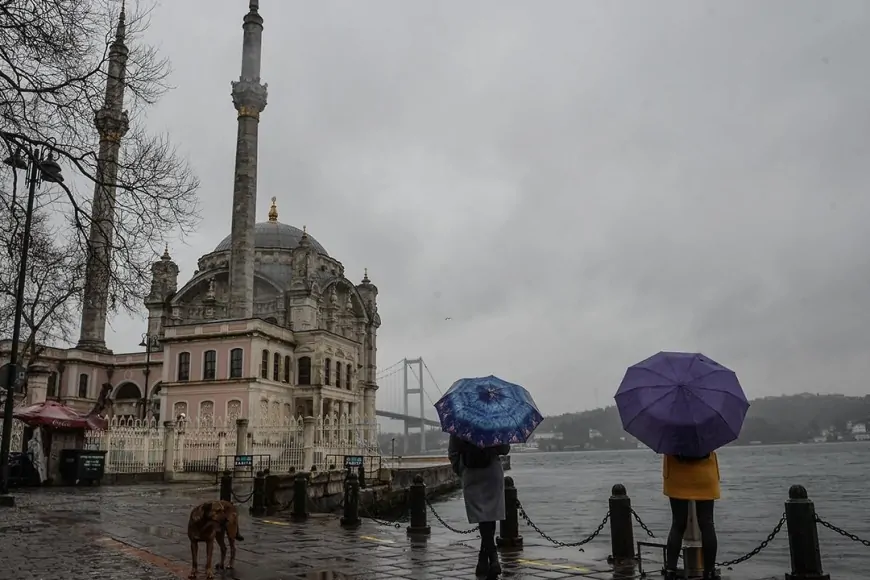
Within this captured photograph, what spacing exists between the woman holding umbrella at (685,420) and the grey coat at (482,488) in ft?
4.48

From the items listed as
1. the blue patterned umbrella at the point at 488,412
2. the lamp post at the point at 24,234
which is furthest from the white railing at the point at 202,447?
the blue patterned umbrella at the point at 488,412

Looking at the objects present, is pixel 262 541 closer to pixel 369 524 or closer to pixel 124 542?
pixel 124 542

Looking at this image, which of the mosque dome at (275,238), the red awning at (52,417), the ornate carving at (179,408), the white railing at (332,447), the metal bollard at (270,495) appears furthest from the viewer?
the mosque dome at (275,238)

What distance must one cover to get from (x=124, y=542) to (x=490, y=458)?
5471mm

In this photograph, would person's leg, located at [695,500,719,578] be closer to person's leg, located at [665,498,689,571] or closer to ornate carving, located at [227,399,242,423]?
person's leg, located at [665,498,689,571]

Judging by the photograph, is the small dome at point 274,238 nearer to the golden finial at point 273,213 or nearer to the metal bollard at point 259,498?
the golden finial at point 273,213

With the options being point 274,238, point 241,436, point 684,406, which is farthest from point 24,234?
point 274,238

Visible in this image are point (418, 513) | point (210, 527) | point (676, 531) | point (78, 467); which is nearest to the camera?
point (676, 531)

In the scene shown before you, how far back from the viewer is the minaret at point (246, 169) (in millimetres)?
40562

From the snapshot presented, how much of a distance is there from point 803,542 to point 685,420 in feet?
6.36

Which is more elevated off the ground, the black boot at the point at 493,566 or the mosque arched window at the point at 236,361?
the mosque arched window at the point at 236,361

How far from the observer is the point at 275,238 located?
181ft

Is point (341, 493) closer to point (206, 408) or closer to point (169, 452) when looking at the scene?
point (169, 452)

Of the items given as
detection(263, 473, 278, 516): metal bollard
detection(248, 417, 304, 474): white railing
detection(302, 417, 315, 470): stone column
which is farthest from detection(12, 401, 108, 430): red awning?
detection(263, 473, 278, 516): metal bollard
